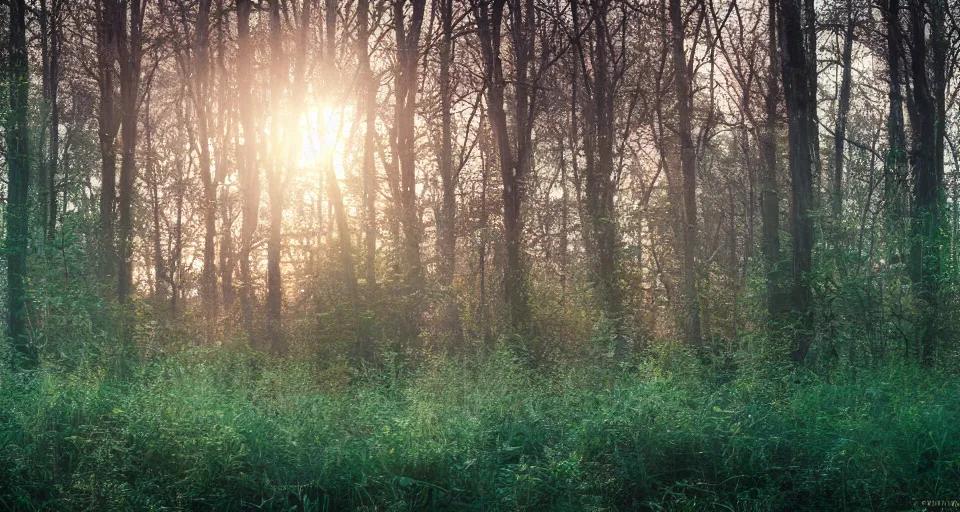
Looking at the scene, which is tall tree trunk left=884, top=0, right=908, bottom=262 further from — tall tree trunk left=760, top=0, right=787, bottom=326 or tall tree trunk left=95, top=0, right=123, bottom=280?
tall tree trunk left=95, top=0, right=123, bottom=280

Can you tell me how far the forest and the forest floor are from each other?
3cm

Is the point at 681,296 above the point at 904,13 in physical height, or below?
below

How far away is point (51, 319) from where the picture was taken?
1506 centimetres

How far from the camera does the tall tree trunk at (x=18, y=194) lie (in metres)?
15.9

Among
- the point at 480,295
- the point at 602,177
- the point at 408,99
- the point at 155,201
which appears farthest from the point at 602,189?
the point at 155,201

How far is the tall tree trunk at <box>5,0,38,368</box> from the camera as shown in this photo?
15867mm

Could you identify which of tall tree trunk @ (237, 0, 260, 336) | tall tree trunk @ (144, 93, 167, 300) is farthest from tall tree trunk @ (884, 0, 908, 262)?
tall tree trunk @ (144, 93, 167, 300)

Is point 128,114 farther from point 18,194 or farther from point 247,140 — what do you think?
point 247,140

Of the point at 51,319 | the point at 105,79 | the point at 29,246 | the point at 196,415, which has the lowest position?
the point at 196,415

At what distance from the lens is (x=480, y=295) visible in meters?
17.6

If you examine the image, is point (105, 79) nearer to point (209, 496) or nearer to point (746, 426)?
point (209, 496)

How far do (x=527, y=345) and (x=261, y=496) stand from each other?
7.28 metres

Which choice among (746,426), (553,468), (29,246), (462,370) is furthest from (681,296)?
(29,246)

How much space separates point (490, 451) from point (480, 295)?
10.1 m
